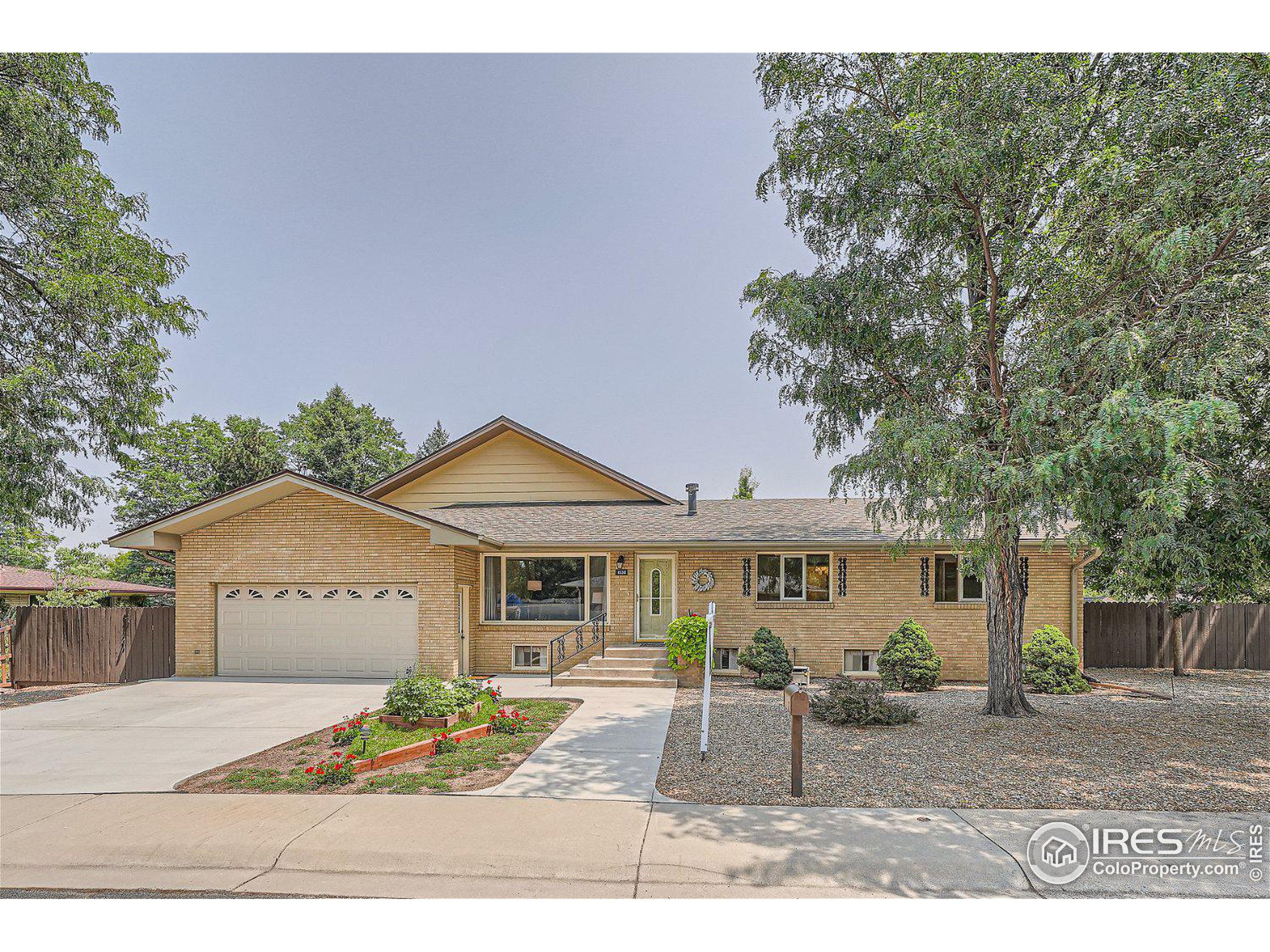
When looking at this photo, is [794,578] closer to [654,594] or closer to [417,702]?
[654,594]

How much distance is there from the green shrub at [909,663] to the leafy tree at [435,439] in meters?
44.6

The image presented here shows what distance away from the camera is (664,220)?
1144cm

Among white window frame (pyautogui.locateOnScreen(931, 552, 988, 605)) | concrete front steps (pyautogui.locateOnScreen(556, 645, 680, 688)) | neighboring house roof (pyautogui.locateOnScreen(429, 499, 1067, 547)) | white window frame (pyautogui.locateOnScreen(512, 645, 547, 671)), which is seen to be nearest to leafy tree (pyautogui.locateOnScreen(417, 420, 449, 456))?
neighboring house roof (pyautogui.locateOnScreen(429, 499, 1067, 547))

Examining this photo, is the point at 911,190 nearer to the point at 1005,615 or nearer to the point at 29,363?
the point at 1005,615

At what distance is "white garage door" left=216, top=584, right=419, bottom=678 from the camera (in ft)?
46.4

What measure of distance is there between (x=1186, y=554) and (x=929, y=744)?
3.86 meters

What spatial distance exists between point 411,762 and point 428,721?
133cm

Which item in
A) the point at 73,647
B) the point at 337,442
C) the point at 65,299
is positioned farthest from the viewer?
the point at 337,442

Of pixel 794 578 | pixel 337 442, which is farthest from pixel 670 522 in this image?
pixel 337 442

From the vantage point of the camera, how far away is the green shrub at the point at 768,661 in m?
13.2

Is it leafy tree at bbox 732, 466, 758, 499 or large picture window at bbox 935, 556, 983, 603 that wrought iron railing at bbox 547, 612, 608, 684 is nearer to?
large picture window at bbox 935, 556, 983, 603

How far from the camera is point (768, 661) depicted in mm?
13539

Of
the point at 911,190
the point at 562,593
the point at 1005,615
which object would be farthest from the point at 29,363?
the point at 1005,615

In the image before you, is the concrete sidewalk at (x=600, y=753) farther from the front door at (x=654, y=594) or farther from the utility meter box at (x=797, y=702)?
the front door at (x=654, y=594)
